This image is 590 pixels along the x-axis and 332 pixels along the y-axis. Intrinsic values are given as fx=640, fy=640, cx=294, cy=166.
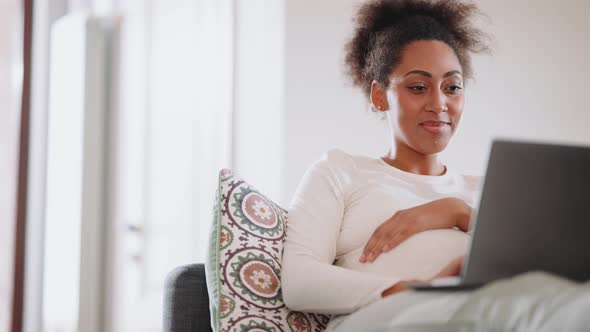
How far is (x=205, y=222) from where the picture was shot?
2.60 meters

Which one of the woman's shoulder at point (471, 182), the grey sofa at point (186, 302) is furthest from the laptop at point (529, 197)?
the woman's shoulder at point (471, 182)

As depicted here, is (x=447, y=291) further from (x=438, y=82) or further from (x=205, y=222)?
(x=205, y=222)

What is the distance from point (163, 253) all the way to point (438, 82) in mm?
1245

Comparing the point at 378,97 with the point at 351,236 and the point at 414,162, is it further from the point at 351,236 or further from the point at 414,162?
the point at 351,236

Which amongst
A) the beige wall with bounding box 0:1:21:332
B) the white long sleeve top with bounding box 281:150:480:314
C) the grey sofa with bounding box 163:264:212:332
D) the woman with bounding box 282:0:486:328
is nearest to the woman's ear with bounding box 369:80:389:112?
the woman with bounding box 282:0:486:328

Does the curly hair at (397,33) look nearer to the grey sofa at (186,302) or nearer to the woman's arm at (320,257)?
the woman's arm at (320,257)

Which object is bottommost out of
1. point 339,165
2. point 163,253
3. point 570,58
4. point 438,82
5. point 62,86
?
point 163,253

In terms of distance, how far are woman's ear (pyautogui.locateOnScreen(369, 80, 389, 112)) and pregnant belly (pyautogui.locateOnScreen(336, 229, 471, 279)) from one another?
1.75 feet

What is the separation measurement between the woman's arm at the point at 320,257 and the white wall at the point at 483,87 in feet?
2.85

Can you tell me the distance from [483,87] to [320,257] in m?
1.26

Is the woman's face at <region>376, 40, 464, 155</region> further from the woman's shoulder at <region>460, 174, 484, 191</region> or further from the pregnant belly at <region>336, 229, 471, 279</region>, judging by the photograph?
the pregnant belly at <region>336, 229, 471, 279</region>

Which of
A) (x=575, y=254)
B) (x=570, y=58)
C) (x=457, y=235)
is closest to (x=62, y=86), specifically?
(x=575, y=254)

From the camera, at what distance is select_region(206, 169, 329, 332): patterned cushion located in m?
1.22

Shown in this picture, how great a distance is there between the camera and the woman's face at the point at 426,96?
5.50ft
